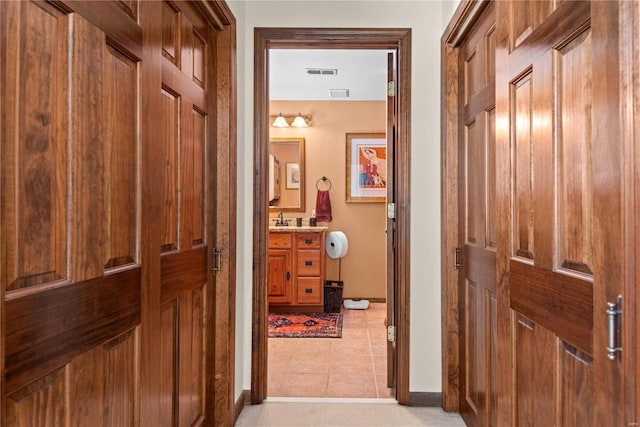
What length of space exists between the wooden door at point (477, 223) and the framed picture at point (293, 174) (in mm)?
3230

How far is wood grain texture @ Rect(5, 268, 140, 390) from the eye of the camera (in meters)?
0.78

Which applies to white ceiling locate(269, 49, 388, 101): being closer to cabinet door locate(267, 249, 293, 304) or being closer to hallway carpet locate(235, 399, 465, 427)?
cabinet door locate(267, 249, 293, 304)

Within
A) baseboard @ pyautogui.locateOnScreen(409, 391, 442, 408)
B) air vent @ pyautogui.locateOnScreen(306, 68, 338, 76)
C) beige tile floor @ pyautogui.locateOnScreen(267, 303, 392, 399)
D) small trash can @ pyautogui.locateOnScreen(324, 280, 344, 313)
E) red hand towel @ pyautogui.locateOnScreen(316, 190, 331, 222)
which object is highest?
air vent @ pyautogui.locateOnScreen(306, 68, 338, 76)

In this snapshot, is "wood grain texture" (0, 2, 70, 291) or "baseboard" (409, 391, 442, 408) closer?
"wood grain texture" (0, 2, 70, 291)

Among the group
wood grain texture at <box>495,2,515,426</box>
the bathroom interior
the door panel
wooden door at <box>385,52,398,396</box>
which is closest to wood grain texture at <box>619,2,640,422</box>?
wood grain texture at <box>495,2,515,426</box>

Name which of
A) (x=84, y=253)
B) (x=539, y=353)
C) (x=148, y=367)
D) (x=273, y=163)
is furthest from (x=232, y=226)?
(x=273, y=163)

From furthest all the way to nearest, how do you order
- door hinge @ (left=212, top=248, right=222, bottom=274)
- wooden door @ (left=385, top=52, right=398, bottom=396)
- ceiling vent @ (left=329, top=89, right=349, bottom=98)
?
1. ceiling vent @ (left=329, top=89, right=349, bottom=98)
2. wooden door @ (left=385, top=52, right=398, bottom=396)
3. door hinge @ (left=212, top=248, right=222, bottom=274)

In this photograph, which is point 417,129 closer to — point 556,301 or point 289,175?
point 556,301

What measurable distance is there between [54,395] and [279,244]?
12.6ft

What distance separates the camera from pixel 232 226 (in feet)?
6.95

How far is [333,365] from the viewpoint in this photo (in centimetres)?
310

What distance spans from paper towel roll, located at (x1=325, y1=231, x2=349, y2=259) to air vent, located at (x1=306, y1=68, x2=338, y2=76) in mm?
1846

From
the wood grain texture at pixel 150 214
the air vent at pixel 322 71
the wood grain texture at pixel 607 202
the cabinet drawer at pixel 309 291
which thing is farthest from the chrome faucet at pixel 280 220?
the wood grain texture at pixel 607 202

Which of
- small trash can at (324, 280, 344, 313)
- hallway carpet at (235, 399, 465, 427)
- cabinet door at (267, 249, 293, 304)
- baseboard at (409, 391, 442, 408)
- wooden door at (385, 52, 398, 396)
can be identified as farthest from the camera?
small trash can at (324, 280, 344, 313)
